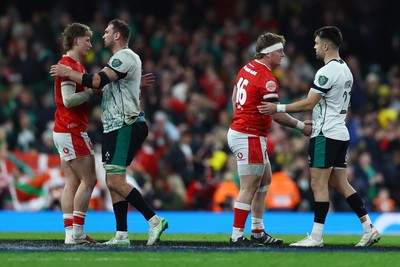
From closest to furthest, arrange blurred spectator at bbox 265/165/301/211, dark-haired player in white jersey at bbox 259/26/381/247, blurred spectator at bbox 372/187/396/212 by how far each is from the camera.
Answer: dark-haired player in white jersey at bbox 259/26/381/247, blurred spectator at bbox 265/165/301/211, blurred spectator at bbox 372/187/396/212

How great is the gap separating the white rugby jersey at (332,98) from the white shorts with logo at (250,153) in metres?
0.61

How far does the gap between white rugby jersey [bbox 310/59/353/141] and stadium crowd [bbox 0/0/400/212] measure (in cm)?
696

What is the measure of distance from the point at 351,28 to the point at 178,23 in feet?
13.8

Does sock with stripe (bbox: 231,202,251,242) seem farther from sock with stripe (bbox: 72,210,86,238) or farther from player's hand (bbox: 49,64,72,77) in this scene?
player's hand (bbox: 49,64,72,77)

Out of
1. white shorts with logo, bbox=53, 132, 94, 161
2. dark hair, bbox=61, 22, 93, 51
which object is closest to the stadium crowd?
white shorts with logo, bbox=53, 132, 94, 161

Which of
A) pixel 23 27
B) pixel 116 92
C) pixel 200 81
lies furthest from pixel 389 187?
pixel 116 92

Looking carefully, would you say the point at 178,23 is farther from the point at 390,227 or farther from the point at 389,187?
the point at 390,227

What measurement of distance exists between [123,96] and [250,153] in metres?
1.50

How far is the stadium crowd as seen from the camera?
18484 mm

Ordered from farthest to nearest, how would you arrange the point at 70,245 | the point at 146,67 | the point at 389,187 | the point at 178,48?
the point at 178,48
the point at 146,67
the point at 389,187
the point at 70,245

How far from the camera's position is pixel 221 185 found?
59.6 feet

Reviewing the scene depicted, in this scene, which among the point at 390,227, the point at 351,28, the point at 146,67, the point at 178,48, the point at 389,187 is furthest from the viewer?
the point at 351,28

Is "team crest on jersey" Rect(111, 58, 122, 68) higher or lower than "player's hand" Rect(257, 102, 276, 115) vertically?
higher

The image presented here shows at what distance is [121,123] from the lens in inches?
440
